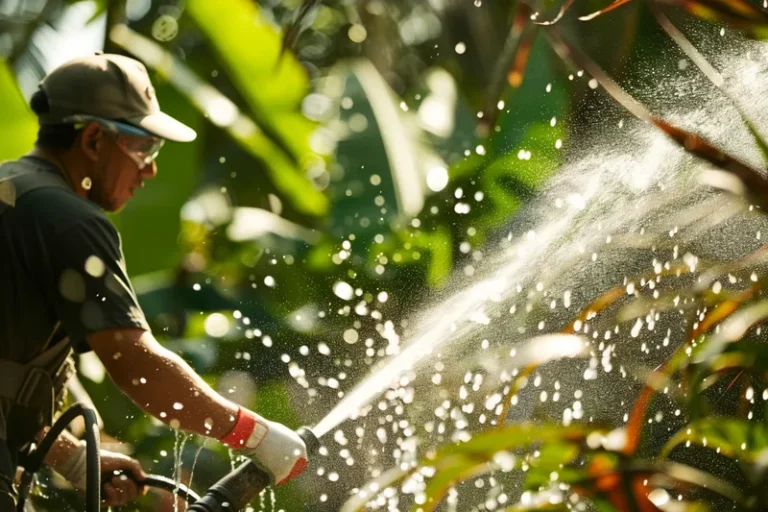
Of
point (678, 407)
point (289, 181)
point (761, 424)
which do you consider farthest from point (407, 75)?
point (761, 424)

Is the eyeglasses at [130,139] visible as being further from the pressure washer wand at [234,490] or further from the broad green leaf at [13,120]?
the broad green leaf at [13,120]

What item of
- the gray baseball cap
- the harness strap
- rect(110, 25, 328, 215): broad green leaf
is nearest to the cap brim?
the gray baseball cap

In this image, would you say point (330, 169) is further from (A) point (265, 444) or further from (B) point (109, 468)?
(A) point (265, 444)

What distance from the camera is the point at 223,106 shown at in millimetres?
2213

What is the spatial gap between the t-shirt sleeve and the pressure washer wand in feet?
0.73

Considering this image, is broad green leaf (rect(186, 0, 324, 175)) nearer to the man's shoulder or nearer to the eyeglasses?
the eyeglasses

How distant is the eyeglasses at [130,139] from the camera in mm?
1282

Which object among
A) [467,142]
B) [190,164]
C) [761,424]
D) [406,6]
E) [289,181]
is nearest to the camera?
[761,424]

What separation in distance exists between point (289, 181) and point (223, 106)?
0.89 feet

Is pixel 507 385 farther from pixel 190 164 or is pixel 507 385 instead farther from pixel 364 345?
pixel 190 164

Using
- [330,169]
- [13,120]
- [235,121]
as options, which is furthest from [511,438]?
[330,169]

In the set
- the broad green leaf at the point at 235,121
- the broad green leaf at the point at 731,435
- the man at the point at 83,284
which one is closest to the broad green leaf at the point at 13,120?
the broad green leaf at the point at 235,121

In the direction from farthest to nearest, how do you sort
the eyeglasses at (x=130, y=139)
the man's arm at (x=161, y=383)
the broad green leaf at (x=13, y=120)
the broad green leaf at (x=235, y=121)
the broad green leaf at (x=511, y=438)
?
the broad green leaf at (x=235, y=121), the broad green leaf at (x=13, y=120), the eyeglasses at (x=130, y=139), the man's arm at (x=161, y=383), the broad green leaf at (x=511, y=438)

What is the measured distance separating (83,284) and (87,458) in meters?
0.21
